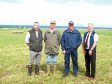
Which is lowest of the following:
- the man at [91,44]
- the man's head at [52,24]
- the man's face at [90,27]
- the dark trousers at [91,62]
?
the dark trousers at [91,62]

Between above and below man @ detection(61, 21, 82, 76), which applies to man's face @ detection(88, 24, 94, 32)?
above

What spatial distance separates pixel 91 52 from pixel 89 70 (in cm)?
103

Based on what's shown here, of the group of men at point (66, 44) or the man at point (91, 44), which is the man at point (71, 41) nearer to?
the group of men at point (66, 44)

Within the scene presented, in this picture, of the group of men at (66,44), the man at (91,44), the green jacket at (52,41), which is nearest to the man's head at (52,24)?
the group of men at (66,44)

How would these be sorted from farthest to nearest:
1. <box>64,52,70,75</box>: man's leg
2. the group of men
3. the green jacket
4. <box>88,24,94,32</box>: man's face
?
the green jacket → <box>64,52,70,75</box>: man's leg → the group of men → <box>88,24,94,32</box>: man's face

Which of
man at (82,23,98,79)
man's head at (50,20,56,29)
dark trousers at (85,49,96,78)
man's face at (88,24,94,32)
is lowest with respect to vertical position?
dark trousers at (85,49,96,78)

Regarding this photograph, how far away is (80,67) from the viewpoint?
16.6 meters

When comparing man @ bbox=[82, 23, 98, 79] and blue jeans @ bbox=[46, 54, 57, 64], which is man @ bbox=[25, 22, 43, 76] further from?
man @ bbox=[82, 23, 98, 79]

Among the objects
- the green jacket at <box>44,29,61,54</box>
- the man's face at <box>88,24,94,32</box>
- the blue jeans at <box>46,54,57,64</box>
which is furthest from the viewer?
the blue jeans at <box>46,54,57,64</box>

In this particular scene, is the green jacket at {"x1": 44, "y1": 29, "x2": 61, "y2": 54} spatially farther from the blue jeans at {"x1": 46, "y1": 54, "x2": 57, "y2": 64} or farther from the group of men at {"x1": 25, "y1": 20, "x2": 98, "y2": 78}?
the blue jeans at {"x1": 46, "y1": 54, "x2": 57, "y2": 64}

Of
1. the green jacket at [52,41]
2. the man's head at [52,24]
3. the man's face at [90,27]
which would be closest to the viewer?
the man's face at [90,27]

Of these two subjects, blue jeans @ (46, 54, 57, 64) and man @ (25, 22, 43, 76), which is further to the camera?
blue jeans @ (46, 54, 57, 64)

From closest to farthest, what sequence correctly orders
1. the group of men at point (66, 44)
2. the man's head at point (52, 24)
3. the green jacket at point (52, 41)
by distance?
the group of men at point (66, 44) → the man's head at point (52, 24) → the green jacket at point (52, 41)

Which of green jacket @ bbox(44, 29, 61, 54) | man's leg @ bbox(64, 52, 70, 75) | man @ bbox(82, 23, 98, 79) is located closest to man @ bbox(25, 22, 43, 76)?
green jacket @ bbox(44, 29, 61, 54)
